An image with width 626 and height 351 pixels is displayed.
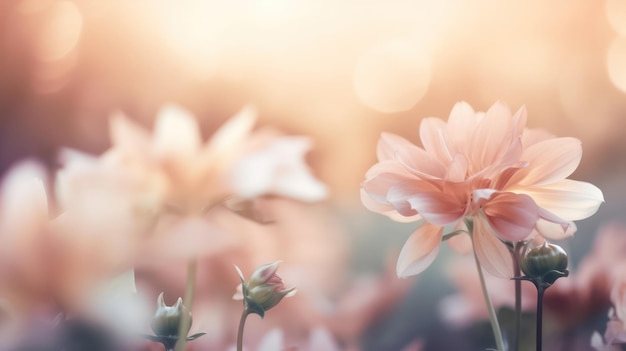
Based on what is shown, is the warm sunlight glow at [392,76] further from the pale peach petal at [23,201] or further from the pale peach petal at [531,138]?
the pale peach petal at [23,201]

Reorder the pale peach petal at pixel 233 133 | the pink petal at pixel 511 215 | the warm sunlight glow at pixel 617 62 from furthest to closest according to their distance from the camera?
the warm sunlight glow at pixel 617 62 → the pale peach petal at pixel 233 133 → the pink petal at pixel 511 215

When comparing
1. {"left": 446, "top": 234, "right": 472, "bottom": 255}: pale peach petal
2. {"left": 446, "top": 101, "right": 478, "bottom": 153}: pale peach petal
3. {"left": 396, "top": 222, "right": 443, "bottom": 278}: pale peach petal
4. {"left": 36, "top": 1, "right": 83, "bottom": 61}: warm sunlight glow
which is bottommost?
{"left": 396, "top": 222, "right": 443, "bottom": 278}: pale peach petal

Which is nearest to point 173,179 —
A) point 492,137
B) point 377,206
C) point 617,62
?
point 377,206

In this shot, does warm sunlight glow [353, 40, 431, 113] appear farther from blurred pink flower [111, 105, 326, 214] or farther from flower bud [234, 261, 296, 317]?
flower bud [234, 261, 296, 317]

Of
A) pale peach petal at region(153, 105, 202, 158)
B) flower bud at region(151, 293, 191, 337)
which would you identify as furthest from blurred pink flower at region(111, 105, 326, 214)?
flower bud at region(151, 293, 191, 337)

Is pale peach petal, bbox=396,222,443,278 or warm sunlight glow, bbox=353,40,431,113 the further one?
warm sunlight glow, bbox=353,40,431,113

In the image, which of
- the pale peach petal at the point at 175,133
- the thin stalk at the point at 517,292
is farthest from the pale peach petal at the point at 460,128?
the pale peach petal at the point at 175,133

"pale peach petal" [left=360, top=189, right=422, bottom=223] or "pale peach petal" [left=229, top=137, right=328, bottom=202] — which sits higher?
"pale peach petal" [left=229, top=137, right=328, bottom=202]
